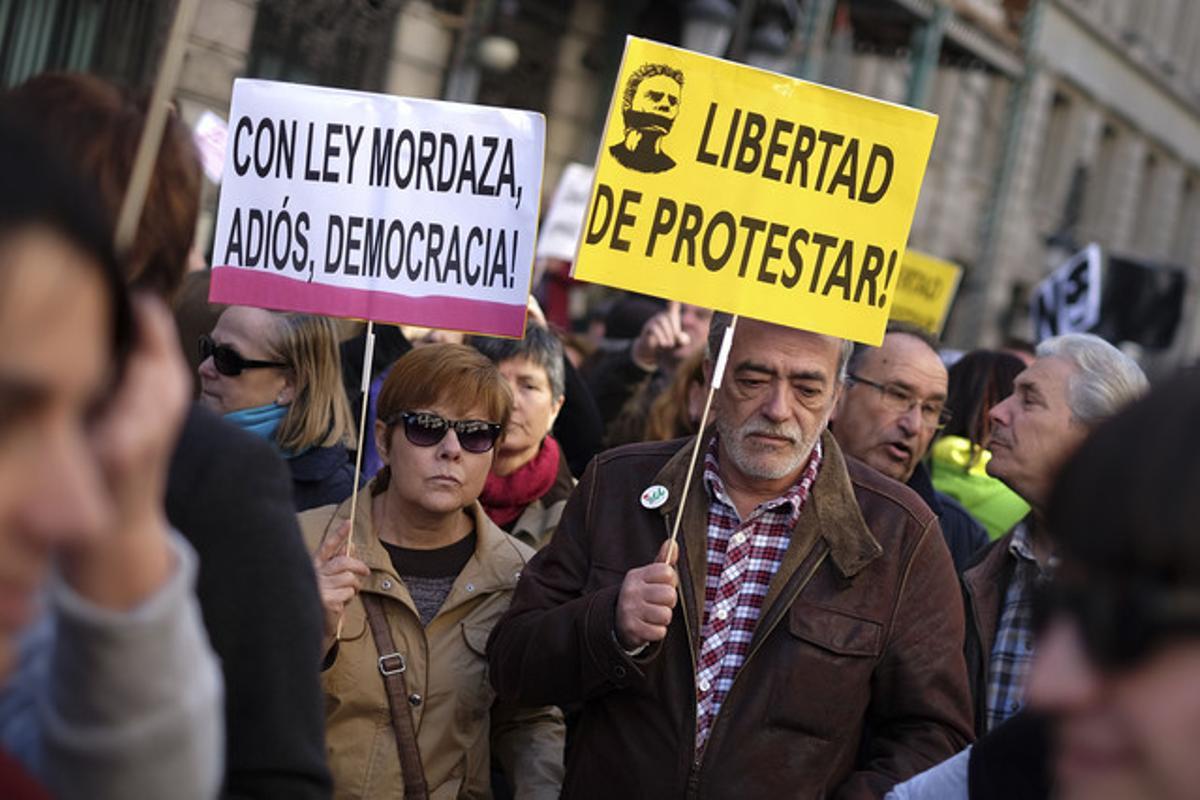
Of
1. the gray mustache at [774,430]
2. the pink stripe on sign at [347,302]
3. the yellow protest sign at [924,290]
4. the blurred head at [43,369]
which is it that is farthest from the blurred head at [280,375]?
the yellow protest sign at [924,290]

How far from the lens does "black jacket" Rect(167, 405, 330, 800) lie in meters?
2.07

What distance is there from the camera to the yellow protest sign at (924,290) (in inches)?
360

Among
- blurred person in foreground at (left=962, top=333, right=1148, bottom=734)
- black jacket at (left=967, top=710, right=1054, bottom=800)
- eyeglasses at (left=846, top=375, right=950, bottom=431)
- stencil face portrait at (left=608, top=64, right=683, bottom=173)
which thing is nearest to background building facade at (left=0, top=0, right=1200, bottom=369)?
black jacket at (left=967, top=710, right=1054, bottom=800)

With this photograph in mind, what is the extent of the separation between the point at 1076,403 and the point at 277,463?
120 inches

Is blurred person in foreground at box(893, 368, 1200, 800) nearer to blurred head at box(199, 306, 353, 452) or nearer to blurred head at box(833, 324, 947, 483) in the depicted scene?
blurred head at box(199, 306, 353, 452)

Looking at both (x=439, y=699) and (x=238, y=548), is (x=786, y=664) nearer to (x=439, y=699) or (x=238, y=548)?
(x=439, y=699)

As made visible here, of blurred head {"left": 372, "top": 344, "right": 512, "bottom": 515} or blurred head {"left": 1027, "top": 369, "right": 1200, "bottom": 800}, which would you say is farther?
blurred head {"left": 372, "top": 344, "right": 512, "bottom": 515}

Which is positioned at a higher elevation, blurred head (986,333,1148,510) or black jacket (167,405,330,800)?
blurred head (986,333,1148,510)

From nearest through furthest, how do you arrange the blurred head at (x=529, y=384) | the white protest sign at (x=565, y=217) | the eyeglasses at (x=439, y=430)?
the eyeglasses at (x=439, y=430) < the blurred head at (x=529, y=384) < the white protest sign at (x=565, y=217)

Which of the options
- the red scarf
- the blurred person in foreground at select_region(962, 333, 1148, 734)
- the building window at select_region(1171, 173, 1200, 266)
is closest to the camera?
the blurred person in foreground at select_region(962, 333, 1148, 734)

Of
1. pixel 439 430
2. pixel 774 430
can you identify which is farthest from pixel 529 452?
pixel 774 430

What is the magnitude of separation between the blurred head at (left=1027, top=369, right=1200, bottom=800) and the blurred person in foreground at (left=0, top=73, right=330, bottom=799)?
92 cm

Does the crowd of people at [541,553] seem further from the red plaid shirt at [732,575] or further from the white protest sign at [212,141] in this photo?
the white protest sign at [212,141]

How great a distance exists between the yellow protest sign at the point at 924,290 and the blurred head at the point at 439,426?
4.96 m
